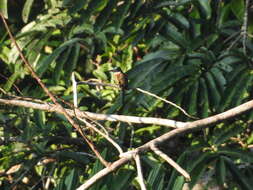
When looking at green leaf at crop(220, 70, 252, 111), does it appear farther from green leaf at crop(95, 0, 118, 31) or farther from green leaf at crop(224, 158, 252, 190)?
green leaf at crop(95, 0, 118, 31)

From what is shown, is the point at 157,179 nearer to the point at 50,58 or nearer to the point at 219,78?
the point at 219,78

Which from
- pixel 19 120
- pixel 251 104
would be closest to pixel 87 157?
pixel 19 120

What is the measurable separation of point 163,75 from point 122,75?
18 cm

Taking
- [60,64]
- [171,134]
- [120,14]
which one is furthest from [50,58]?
[171,134]

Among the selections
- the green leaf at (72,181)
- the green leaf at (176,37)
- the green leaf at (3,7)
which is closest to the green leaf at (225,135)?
the green leaf at (176,37)

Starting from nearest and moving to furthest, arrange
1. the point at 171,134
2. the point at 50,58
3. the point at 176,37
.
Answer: the point at 171,134 < the point at 176,37 < the point at 50,58

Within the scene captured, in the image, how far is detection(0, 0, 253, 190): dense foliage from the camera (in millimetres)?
2260

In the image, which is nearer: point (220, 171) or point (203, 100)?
point (220, 171)

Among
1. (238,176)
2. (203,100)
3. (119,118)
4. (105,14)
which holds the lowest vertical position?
(238,176)

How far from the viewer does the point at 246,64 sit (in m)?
2.33

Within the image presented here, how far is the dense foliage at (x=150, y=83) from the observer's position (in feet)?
7.41

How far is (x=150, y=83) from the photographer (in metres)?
2.32

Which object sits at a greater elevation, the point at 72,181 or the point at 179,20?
the point at 179,20

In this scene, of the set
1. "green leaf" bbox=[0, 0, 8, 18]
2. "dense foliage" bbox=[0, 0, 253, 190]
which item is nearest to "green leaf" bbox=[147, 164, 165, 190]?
"dense foliage" bbox=[0, 0, 253, 190]
